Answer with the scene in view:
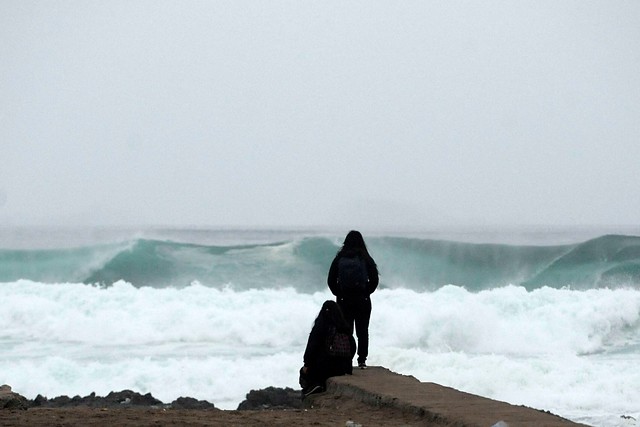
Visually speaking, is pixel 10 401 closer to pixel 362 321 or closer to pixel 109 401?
pixel 362 321

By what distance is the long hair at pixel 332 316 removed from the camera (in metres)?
8.91

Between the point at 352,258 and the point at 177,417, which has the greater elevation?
the point at 352,258

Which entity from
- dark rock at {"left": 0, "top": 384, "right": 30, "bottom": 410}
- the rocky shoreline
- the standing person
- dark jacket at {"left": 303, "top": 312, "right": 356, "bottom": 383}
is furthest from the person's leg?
dark rock at {"left": 0, "top": 384, "right": 30, "bottom": 410}

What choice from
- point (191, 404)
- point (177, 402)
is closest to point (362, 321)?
point (191, 404)

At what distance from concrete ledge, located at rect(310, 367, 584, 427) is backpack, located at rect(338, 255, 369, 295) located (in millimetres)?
806

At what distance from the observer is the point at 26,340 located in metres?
19.6

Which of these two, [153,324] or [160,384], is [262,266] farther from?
[160,384]

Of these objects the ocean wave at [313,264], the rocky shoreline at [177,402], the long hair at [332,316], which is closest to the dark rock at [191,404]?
the rocky shoreline at [177,402]

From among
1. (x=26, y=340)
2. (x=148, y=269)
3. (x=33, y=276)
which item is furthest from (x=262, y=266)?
(x=26, y=340)

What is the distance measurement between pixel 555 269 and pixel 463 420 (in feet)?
84.0

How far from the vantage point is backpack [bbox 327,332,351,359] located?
9.00 meters

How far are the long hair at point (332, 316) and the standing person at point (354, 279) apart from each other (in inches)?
17.3

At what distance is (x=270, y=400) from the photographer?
11.3m

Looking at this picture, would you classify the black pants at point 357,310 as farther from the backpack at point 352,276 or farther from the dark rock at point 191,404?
the dark rock at point 191,404
